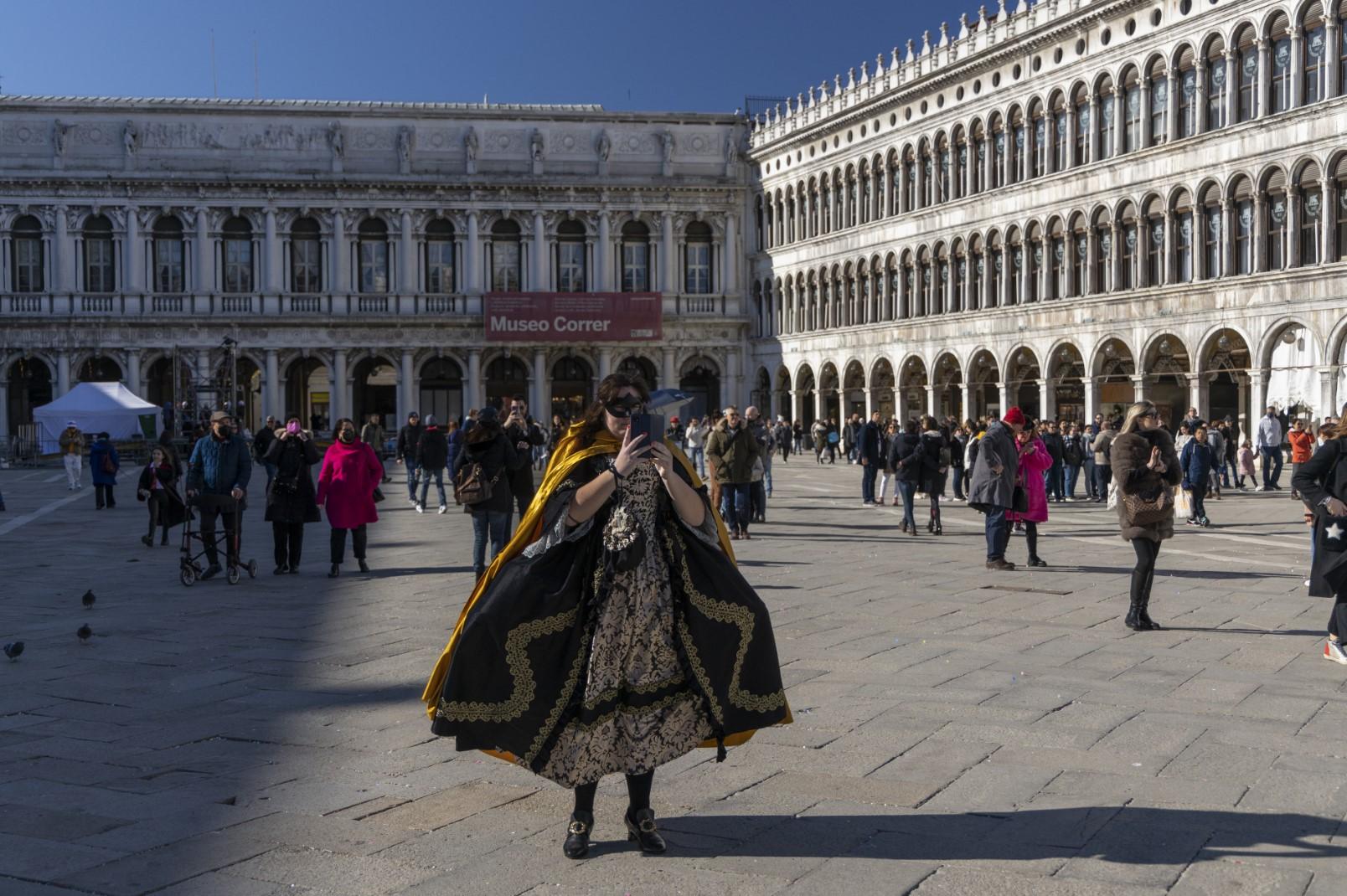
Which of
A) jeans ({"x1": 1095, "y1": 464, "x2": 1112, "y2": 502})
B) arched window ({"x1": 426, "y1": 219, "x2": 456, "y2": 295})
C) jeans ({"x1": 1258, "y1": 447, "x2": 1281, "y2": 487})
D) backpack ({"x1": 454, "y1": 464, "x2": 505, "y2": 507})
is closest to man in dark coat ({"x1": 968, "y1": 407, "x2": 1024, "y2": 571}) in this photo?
backpack ({"x1": 454, "y1": 464, "x2": 505, "y2": 507})

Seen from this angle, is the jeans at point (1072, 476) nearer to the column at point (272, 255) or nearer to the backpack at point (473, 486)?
the backpack at point (473, 486)

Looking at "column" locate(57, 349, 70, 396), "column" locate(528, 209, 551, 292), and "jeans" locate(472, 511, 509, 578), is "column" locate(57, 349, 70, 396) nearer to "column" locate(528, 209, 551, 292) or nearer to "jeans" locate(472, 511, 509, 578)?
"column" locate(528, 209, 551, 292)

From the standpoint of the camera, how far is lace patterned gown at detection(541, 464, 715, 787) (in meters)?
4.44

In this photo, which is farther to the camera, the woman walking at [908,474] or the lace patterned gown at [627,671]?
the woman walking at [908,474]

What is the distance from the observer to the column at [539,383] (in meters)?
51.9

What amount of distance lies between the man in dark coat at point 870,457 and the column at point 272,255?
3392cm

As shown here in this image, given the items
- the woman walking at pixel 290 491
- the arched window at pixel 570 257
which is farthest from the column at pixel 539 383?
the woman walking at pixel 290 491

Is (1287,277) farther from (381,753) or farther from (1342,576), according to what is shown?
(381,753)

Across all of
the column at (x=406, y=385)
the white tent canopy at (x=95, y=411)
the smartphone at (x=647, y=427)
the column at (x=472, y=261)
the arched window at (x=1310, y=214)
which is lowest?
the smartphone at (x=647, y=427)

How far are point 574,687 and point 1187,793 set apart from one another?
91.7 inches

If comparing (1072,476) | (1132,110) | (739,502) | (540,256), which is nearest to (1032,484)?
(739,502)

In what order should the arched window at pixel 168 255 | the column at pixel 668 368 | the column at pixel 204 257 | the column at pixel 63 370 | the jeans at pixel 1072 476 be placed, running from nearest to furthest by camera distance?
the jeans at pixel 1072 476, the column at pixel 63 370, the column at pixel 204 257, the arched window at pixel 168 255, the column at pixel 668 368

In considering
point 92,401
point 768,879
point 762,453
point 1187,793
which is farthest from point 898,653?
point 92,401

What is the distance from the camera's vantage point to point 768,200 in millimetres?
51625
